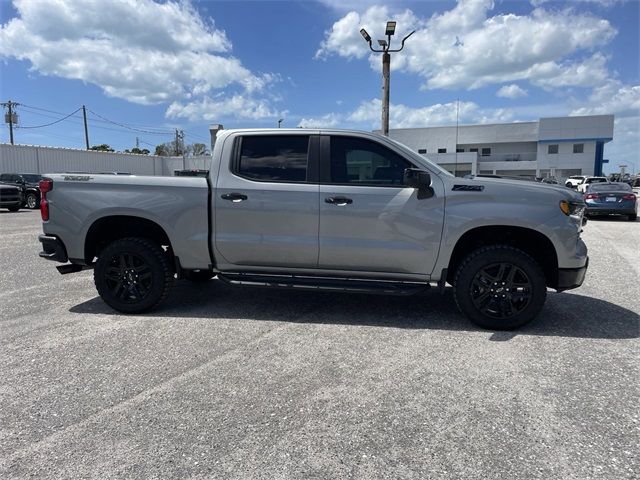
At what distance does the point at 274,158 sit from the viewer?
4906mm

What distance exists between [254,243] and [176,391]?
190 cm

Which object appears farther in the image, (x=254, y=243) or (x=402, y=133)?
(x=402, y=133)

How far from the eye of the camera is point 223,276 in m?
4.99

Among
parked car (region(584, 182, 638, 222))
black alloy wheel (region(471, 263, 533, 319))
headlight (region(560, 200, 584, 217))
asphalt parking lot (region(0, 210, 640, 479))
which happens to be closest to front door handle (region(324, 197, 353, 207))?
asphalt parking lot (region(0, 210, 640, 479))

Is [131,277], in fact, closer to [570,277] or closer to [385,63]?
[570,277]

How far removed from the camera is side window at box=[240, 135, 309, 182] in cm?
485

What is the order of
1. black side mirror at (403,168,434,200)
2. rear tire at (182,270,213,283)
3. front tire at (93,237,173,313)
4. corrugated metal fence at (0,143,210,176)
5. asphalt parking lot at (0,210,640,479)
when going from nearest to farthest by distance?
asphalt parking lot at (0,210,640,479), black side mirror at (403,168,434,200), front tire at (93,237,173,313), rear tire at (182,270,213,283), corrugated metal fence at (0,143,210,176)

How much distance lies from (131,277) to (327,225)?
2.28 metres

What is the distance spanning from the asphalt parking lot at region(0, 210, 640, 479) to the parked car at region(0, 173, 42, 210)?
796 inches

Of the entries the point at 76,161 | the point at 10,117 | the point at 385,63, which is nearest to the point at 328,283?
the point at 385,63

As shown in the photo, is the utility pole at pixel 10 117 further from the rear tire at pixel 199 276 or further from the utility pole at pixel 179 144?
the rear tire at pixel 199 276

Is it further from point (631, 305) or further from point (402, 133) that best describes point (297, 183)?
point (402, 133)

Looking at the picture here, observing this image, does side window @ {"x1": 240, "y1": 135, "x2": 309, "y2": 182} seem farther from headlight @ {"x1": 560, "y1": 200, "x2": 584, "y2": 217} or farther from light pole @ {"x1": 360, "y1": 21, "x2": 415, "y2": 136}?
light pole @ {"x1": 360, "y1": 21, "x2": 415, "y2": 136}

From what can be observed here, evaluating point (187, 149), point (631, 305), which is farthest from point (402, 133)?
point (631, 305)
